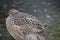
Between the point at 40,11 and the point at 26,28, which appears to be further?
the point at 40,11

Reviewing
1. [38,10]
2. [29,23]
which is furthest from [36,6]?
[29,23]

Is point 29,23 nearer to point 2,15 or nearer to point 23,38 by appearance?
point 23,38

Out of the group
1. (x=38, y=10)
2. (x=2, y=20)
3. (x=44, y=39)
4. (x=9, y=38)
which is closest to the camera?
(x=44, y=39)

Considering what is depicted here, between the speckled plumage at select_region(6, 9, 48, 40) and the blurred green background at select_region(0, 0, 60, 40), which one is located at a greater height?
the speckled plumage at select_region(6, 9, 48, 40)

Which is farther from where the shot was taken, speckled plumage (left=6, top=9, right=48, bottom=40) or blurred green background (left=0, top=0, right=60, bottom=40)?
blurred green background (left=0, top=0, right=60, bottom=40)

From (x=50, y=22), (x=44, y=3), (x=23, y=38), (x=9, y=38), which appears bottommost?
(x=44, y=3)
